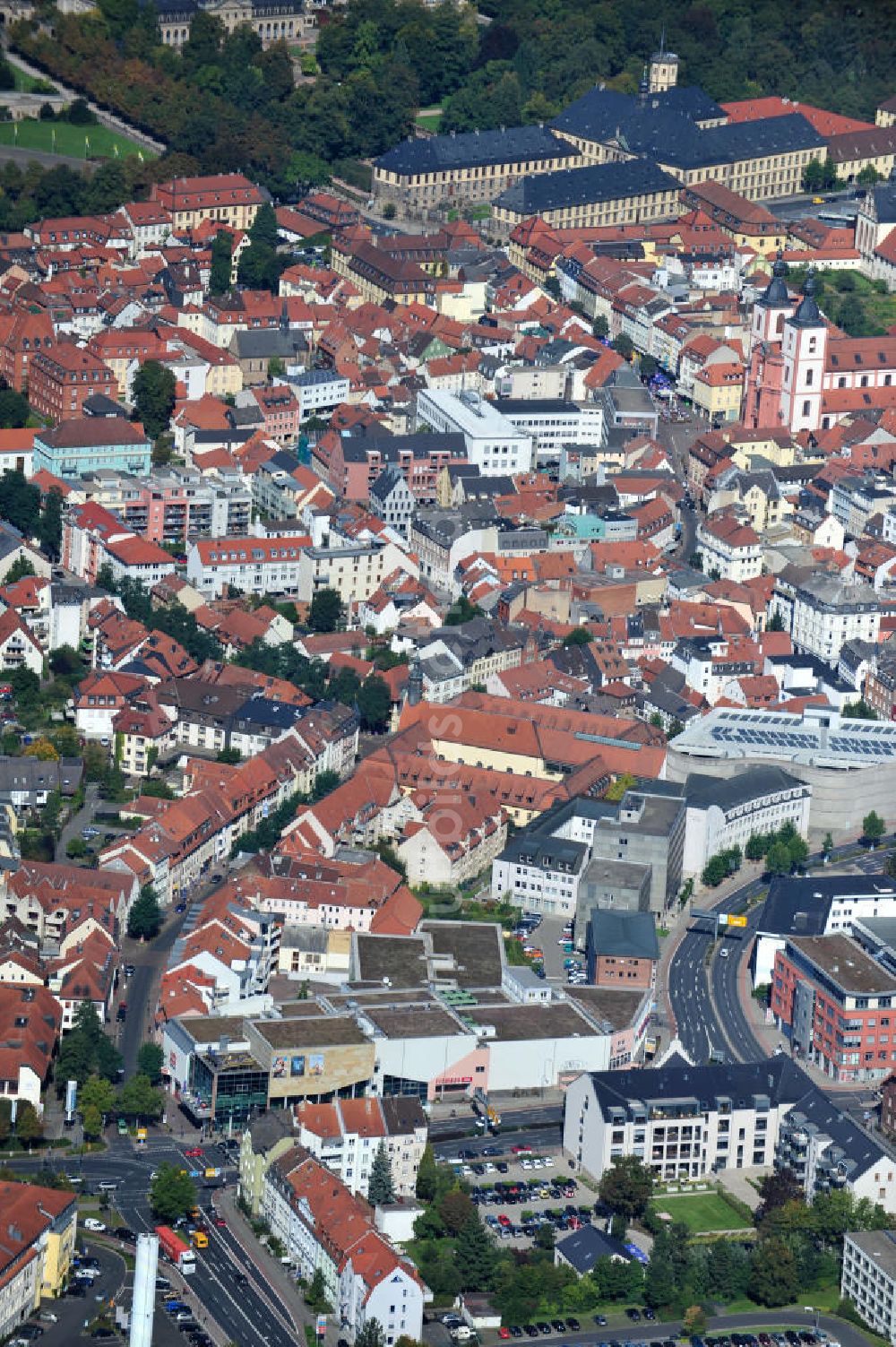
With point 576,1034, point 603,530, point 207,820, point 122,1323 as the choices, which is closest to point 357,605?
point 603,530

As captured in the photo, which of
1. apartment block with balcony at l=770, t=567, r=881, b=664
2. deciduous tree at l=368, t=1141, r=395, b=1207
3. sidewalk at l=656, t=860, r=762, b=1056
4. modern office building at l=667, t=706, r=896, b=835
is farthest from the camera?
apartment block with balcony at l=770, t=567, r=881, b=664

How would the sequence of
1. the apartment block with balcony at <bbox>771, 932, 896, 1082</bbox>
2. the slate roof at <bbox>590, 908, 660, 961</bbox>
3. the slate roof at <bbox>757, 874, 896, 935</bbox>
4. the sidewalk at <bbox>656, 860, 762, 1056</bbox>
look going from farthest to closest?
the slate roof at <bbox>757, 874, 896, 935</bbox> < the slate roof at <bbox>590, 908, 660, 961</bbox> < the sidewalk at <bbox>656, 860, 762, 1056</bbox> < the apartment block with balcony at <bbox>771, 932, 896, 1082</bbox>

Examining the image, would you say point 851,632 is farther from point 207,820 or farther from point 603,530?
point 207,820

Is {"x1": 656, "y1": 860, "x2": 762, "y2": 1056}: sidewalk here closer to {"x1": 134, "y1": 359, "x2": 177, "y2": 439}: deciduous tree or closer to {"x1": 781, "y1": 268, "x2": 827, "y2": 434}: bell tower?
{"x1": 781, "y1": 268, "x2": 827, "y2": 434}: bell tower

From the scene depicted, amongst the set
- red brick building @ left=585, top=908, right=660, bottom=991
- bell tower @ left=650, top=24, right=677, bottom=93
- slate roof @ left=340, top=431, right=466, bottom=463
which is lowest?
red brick building @ left=585, top=908, right=660, bottom=991

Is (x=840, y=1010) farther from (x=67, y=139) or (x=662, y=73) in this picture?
(x=662, y=73)

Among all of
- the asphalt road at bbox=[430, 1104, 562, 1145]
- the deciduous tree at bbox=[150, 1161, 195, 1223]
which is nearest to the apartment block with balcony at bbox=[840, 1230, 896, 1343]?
the asphalt road at bbox=[430, 1104, 562, 1145]

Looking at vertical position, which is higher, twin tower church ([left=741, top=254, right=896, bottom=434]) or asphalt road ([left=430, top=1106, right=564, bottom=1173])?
twin tower church ([left=741, top=254, right=896, bottom=434])

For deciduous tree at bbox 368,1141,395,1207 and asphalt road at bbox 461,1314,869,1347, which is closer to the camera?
asphalt road at bbox 461,1314,869,1347
